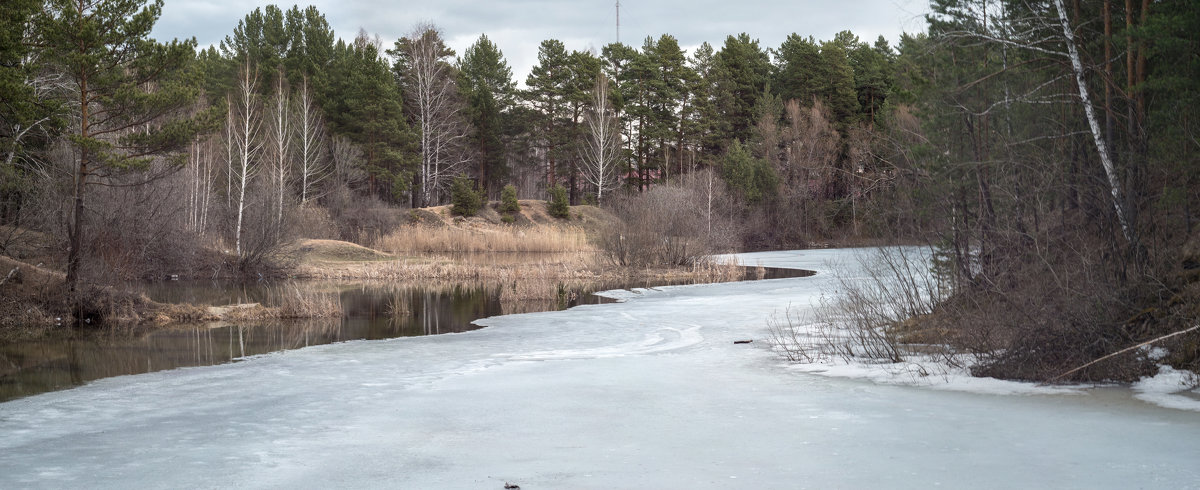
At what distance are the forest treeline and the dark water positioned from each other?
3218 millimetres

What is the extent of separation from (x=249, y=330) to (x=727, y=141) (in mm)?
46640

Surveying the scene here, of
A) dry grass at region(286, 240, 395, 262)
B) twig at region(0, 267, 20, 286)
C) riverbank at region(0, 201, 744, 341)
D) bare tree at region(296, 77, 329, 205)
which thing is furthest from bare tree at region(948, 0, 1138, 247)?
bare tree at region(296, 77, 329, 205)

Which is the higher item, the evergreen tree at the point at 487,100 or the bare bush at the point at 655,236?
the evergreen tree at the point at 487,100

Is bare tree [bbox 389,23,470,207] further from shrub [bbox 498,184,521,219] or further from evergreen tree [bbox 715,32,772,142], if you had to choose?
evergreen tree [bbox 715,32,772,142]

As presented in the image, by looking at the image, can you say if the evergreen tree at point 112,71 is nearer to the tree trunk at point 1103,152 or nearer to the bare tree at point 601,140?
the tree trunk at point 1103,152

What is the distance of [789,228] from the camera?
54562 millimetres

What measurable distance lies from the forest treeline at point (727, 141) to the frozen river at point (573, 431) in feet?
7.15

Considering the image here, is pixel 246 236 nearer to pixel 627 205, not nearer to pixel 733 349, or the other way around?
pixel 627 205

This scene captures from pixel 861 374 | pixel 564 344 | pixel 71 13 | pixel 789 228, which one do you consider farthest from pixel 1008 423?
pixel 789 228

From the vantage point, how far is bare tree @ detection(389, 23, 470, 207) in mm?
47719

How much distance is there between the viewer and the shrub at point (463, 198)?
4769 cm

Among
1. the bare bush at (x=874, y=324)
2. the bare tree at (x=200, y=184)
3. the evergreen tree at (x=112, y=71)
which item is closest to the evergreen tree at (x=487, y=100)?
the bare tree at (x=200, y=184)

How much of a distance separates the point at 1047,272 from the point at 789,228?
4594 cm

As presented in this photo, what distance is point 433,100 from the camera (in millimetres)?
48844
